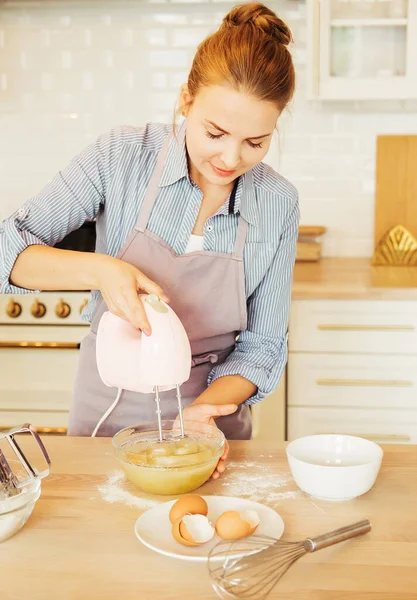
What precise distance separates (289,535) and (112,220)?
31.0 inches

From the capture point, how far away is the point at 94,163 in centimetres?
152

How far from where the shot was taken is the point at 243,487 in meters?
1.18

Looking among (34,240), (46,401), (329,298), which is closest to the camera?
(34,240)

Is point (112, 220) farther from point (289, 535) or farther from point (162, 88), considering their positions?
point (162, 88)

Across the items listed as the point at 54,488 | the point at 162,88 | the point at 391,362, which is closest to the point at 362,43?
the point at 162,88

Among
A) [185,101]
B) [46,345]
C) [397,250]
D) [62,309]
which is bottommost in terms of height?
[46,345]

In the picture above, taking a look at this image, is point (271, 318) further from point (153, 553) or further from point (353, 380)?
point (353, 380)

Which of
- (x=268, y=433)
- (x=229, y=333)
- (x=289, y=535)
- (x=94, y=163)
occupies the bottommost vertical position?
(x=268, y=433)

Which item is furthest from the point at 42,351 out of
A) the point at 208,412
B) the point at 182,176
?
the point at 208,412

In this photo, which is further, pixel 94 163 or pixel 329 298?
pixel 329 298

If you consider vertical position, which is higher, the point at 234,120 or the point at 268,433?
the point at 234,120

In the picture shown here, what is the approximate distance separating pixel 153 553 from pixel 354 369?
1.68 m

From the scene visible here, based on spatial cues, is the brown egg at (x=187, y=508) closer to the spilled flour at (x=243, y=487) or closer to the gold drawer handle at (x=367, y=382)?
the spilled flour at (x=243, y=487)

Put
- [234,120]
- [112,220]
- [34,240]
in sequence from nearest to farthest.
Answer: [234,120] → [34,240] → [112,220]
